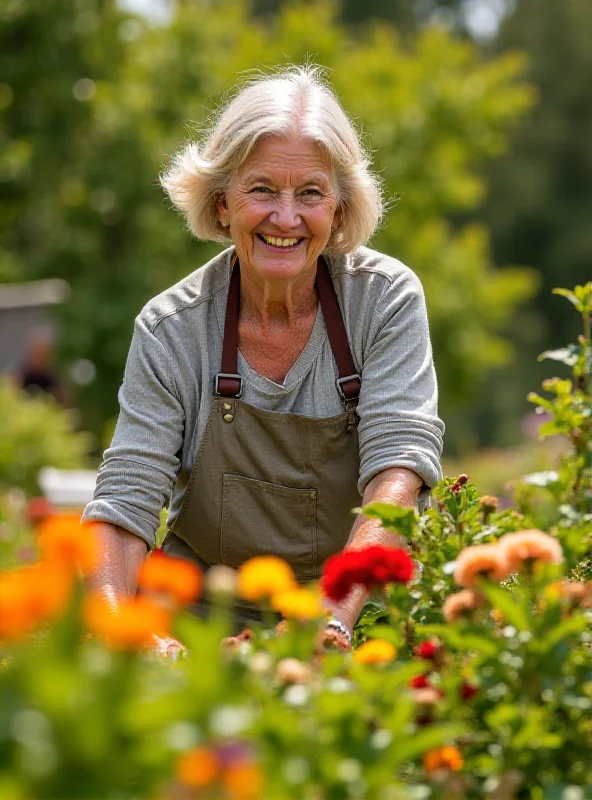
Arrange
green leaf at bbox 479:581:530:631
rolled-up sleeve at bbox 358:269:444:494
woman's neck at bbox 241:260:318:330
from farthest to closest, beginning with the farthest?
woman's neck at bbox 241:260:318:330 < rolled-up sleeve at bbox 358:269:444:494 < green leaf at bbox 479:581:530:631

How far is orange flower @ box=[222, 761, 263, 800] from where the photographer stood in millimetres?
1170

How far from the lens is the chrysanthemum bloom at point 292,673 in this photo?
5.39 feet

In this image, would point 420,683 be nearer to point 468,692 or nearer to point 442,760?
point 468,692

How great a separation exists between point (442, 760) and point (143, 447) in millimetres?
1601

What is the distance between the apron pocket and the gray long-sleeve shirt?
0.15m

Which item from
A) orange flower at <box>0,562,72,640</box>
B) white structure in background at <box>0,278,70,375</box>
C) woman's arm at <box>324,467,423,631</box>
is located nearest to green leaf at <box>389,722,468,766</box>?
orange flower at <box>0,562,72,640</box>

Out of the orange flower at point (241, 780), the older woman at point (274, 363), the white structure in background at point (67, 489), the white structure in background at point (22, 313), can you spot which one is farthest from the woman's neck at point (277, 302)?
the white structure in background at point (22, 313)

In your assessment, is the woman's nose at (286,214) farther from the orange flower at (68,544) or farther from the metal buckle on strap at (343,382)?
the orange flower at (68,544)

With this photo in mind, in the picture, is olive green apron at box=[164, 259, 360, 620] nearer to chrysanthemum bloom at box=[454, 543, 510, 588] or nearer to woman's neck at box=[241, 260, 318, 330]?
woman's neck at box=[241, 260, 318, 330]

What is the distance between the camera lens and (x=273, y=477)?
3.29 metres

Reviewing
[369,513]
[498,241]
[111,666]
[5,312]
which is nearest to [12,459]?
[5,312]

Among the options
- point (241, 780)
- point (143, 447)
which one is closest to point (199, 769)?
point (241, 780)

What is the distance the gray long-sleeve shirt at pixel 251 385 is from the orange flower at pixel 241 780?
179 cm

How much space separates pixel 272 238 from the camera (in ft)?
10.8
